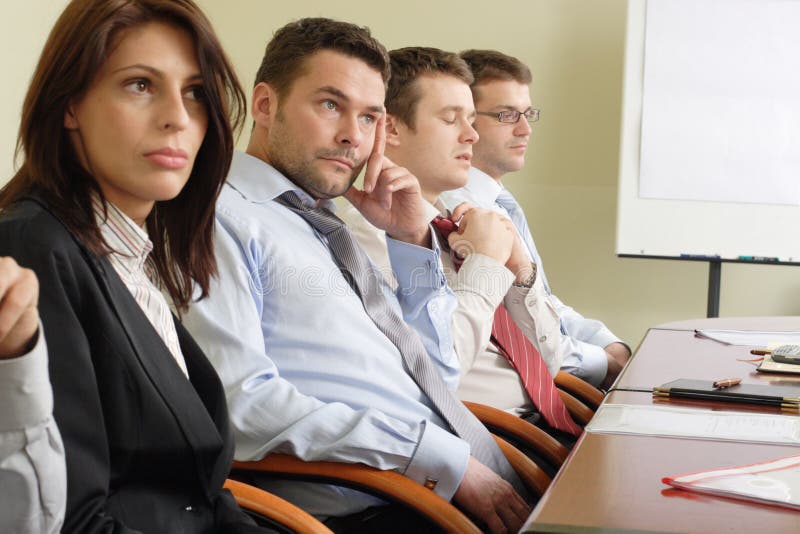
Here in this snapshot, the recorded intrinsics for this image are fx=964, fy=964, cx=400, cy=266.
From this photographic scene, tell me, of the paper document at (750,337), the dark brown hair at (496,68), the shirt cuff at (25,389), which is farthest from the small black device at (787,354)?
the shirt cuff at (25,389)

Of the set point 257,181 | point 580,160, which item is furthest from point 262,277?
point 580,160

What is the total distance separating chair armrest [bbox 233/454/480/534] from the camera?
61.9 inches

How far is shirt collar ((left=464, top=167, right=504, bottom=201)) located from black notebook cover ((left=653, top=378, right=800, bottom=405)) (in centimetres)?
132

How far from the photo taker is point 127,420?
1094mm

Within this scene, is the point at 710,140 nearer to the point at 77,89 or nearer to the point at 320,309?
the point at 320,309

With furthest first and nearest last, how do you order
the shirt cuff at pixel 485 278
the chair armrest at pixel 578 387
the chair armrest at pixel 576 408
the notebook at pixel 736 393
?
the chair armrest at pixel 578 387 < the chair armrest at pixel 576 408 < the shirt cuff at pixel 485 278 < the notebook at pixel 736 393

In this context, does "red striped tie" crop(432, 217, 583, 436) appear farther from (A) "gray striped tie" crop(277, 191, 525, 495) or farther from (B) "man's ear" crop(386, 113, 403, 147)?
(A) "gray striped tie" crop(277, 191, 525, 495)

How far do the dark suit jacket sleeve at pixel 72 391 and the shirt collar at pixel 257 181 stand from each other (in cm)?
84

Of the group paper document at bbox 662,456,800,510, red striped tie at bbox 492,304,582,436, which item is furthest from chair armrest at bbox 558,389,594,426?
paper document at bbox 662,456,800,510

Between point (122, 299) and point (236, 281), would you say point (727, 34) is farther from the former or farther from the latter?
point (122, 299)

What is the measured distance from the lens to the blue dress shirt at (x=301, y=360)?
5.41ft

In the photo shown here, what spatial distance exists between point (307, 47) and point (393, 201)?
0.43 meters

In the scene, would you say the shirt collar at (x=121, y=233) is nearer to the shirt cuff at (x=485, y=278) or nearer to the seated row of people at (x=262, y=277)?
the seated row of people at (x=262, y=277)

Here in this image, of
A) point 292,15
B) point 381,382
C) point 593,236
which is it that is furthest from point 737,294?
point 381,382
